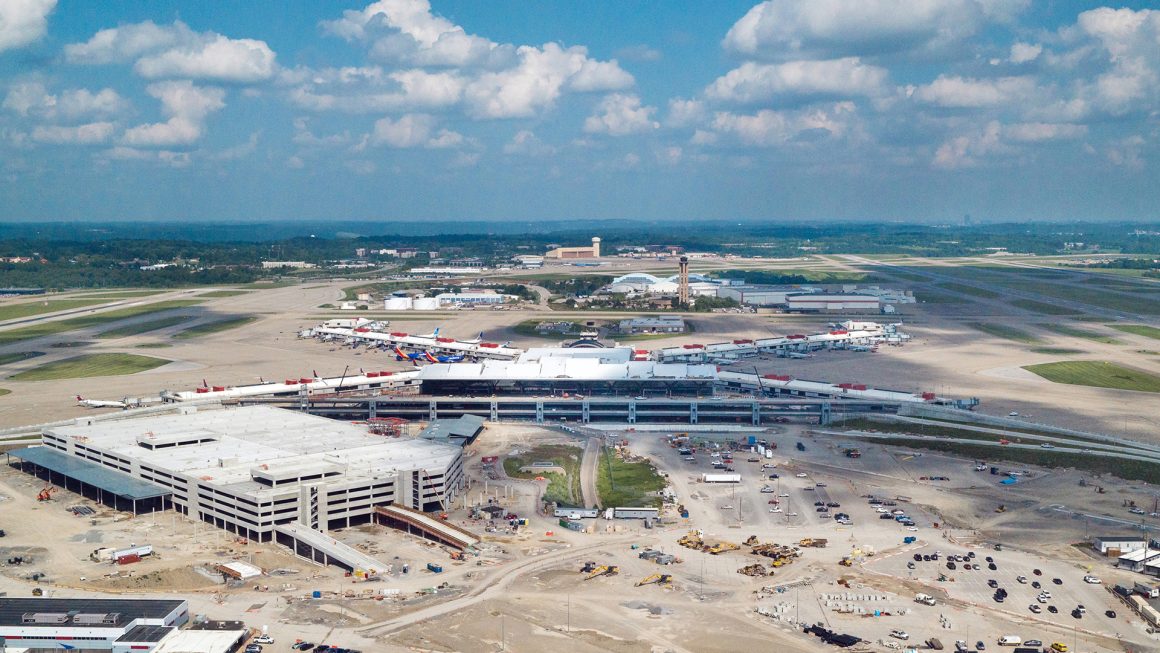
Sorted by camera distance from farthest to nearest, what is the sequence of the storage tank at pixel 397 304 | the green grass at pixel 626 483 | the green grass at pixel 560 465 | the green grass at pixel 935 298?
1. the green grass at pixel 935 298
2. the storage tank at pixel 397 304
3. the green grass at pixel 560 465
4. the green grass at pixel 626 483

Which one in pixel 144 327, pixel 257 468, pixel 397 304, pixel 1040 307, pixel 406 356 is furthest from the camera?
pixel 397 304

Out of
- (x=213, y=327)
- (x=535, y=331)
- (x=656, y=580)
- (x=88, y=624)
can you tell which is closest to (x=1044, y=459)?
(x=656, y=580)

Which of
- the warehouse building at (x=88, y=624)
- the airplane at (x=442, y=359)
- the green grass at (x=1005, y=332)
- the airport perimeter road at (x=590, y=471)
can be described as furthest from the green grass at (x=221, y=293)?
the warehouse building at (x=88, y=624)

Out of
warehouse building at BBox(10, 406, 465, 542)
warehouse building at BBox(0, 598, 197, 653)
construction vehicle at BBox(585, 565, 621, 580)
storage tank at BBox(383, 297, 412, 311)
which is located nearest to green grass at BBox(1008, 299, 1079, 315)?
storage tank at BBox(383, 297, 412, 311)

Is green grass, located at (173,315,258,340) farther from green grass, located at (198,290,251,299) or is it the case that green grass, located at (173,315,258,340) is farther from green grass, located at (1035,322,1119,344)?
green grass, located at (1035,322,1119,344)

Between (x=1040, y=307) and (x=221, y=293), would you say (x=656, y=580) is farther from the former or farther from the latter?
(x=221, y=293)

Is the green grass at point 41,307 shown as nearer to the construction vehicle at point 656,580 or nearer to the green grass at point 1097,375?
the construction vehicle at point 656,580
